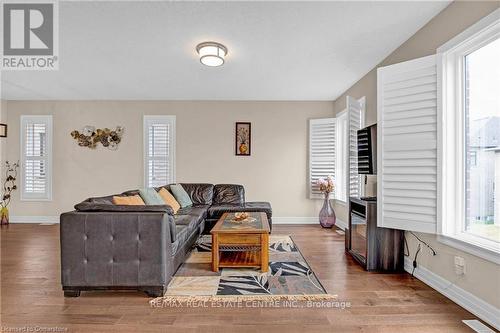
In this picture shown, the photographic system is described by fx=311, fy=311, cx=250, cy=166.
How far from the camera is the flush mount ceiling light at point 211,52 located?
3.65 m

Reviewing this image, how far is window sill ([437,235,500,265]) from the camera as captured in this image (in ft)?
7.46

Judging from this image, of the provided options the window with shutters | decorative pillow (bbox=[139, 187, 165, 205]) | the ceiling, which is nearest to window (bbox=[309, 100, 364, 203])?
the ceiling

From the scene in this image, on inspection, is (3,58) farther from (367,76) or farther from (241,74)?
(367,76)

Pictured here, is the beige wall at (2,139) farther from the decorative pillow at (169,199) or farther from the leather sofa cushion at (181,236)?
the leather sofa cushion at (181,236)

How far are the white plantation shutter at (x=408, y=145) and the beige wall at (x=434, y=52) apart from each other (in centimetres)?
26

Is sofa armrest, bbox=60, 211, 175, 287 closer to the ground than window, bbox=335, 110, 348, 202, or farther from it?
closer to the ground

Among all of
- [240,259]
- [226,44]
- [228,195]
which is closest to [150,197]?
[240,259]

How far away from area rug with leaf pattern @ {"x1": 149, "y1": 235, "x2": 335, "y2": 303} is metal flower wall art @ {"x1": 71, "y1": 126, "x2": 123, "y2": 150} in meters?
3.78

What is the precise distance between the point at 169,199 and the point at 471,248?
3.96 m

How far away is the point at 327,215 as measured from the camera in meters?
6.05

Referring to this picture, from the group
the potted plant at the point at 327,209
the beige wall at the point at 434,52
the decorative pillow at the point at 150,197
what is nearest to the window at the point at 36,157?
the decorative pillow at the point at 150,197

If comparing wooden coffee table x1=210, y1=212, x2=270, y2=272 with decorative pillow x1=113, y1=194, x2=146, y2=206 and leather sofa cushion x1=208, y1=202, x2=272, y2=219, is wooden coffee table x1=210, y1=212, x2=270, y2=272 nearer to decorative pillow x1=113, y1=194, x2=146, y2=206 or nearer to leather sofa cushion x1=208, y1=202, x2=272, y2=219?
decorative pillow x1=113, y1=194, x2=146, y2=206

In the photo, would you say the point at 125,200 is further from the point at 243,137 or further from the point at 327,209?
the point at 327,209

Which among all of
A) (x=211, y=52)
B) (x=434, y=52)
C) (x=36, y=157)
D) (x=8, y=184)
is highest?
(x=211, y=52)
